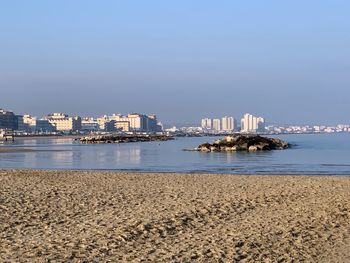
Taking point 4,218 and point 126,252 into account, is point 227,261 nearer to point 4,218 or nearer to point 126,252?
point 126,252

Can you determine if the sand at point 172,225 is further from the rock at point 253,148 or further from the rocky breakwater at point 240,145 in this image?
the rocky breakwater at point 240,145

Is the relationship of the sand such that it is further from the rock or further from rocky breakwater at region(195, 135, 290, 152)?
rocky breakwater at region(195, 135, 290, 152)

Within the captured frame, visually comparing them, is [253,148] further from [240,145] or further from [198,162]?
[198,162]

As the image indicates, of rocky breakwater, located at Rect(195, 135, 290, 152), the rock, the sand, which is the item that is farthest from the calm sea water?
the sand

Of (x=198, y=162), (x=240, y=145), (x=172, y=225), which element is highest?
(x=240, y=145)

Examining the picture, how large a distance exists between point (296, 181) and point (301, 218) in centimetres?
998

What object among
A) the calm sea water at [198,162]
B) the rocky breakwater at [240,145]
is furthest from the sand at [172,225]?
the rocky breakwater at [240,145]

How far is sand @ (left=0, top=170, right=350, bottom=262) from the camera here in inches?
324

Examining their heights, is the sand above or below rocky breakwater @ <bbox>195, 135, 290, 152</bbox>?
below

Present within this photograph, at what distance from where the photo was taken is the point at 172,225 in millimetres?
10539

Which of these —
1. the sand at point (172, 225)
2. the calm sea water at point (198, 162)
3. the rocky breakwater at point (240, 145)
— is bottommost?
the calm sea water at point (198, 162)

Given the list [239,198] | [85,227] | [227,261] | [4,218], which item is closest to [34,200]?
[4,218]

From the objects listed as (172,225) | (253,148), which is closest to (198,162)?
(253,148)

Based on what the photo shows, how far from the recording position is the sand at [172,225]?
822 cm
